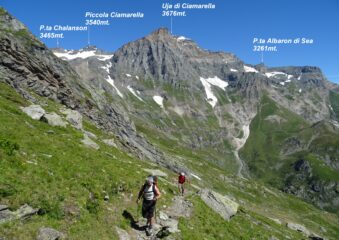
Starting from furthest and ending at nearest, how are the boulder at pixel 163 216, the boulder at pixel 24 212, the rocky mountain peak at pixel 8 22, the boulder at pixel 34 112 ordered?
the rocky mountain peak at pixel 8 22, the boulder at pixel 34 112, the boulder at pixel 163 216, the boulder at pixel 24 212

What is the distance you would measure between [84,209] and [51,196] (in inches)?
87.5

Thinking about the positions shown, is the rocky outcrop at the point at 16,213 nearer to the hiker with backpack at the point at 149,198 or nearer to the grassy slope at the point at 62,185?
the grassy slope at the point at 62,185

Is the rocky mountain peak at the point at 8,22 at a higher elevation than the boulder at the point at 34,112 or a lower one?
higher

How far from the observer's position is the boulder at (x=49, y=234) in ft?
62.3

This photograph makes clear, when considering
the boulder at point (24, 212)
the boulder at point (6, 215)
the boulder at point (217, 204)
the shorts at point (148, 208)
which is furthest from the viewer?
the boulder at point (217, 204)

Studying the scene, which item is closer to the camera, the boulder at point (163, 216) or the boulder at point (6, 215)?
the boulder at point (6, 215)

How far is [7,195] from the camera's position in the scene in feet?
67.5

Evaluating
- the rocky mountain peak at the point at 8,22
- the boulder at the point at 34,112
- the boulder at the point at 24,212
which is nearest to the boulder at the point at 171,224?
the boulder at the point at 24,212

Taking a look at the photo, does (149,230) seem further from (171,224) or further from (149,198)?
(171,224)

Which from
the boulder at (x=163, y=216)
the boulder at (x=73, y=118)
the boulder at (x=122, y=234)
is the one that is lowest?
the boulder at (x=163, y=216)

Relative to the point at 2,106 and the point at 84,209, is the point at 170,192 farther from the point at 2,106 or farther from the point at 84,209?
the point at 2,106

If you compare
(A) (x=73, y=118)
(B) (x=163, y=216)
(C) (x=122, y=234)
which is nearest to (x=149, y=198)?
(C) (x=122, y=234)

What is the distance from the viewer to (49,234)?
19.3 meters

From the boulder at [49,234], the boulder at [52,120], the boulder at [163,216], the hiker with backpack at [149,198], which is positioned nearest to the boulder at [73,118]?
the boulder at [52,120]
